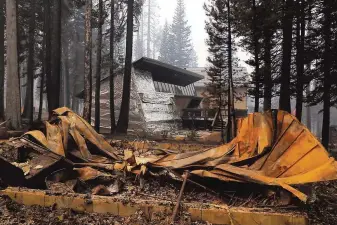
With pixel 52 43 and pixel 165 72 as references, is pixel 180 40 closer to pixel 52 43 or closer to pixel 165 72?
pixel 165 72

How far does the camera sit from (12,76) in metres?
13.4

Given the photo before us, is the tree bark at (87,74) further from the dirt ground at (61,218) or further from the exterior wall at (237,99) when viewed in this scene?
the dirt ground at (61,218)

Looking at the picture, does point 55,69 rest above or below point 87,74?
above

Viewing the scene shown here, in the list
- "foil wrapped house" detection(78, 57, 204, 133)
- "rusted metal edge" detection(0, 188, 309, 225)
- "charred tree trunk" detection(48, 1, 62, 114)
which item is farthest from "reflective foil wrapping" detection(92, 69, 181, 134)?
"rusted metal edge" detection(0, 188, 309, 225)

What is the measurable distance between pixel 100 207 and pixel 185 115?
2342 cm

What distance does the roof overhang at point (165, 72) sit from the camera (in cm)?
2562

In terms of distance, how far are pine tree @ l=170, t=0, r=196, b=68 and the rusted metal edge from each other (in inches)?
2751

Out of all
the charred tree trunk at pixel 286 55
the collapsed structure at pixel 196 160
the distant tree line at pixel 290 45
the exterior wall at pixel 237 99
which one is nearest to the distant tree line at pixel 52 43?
the exterior wall at pixel 237 99

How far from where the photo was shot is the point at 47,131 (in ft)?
20.2

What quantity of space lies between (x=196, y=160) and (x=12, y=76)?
35.4 feet

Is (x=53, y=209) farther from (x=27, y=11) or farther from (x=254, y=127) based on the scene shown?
(x=27, y=11)

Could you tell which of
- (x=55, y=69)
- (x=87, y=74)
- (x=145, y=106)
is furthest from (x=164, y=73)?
(x=87, y=74)

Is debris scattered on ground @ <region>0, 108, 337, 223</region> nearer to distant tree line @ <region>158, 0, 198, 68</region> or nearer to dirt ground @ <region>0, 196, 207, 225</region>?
dirt ground @ <region>0, 196, 207, 225</region>

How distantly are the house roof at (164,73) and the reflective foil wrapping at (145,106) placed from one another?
0.59m
